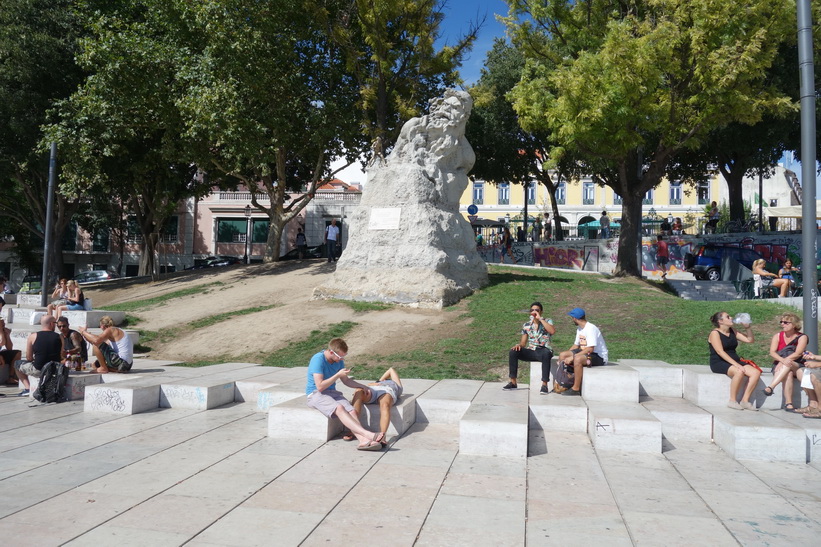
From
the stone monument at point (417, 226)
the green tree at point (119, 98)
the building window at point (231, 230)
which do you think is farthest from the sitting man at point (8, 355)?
the building window at point (231, 230)

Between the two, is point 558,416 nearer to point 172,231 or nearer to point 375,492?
point 375,492

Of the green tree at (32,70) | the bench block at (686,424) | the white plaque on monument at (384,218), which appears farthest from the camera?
the green tree at (32,70)

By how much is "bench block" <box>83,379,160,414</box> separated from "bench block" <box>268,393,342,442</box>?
7.11ft

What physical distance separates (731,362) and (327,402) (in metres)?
4.82

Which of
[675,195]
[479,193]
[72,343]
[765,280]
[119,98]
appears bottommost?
[72,343]

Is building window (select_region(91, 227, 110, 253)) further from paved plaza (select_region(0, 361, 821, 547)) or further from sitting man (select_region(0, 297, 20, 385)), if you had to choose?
paved plaza (select_region(0, 361, 821, 547))

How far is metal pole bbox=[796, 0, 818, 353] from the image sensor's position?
7457mm

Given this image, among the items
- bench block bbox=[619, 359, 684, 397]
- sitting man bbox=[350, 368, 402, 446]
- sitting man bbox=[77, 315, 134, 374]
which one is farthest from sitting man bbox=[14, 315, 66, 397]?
bench block bbox=[619, 359, 684, 397]

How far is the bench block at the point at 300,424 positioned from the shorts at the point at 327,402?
53 mm

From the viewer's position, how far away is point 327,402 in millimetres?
6418

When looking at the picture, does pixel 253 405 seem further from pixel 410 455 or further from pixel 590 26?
pixel 590 26

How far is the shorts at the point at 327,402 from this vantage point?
6.38m

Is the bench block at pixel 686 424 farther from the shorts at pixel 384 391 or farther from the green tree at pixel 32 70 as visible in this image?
the green tree at pixel 32 70

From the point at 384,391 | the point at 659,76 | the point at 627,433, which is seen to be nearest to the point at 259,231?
the point at 659,76
